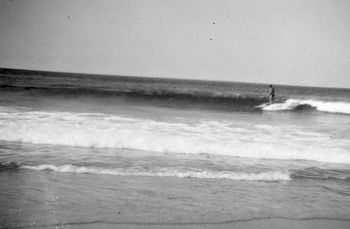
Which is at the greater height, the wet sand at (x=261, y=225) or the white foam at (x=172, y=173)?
the white foam at (x=172, y=173)

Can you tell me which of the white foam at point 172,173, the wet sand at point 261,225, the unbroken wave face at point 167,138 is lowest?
the wet sand at point 261,225

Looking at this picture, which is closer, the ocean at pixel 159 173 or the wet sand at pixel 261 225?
the wet sand at pixel 261 225

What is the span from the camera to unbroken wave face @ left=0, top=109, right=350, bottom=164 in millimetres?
7902

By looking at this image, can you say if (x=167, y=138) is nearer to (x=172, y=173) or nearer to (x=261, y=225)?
(x=172, y=173)

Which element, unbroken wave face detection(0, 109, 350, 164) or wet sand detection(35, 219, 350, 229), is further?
unbroken wave face detection(0, 109, 350, 164)

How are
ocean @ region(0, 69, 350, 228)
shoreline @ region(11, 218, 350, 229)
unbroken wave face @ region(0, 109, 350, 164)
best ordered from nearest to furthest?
shoreline @ region(11, 218, 350, 229), ocean @ region(0, 69, 350, 228), unbroken wave face @ region(0, 109, 350, 164)

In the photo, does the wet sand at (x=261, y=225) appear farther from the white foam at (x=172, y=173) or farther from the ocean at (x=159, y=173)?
the white foam at (x=172, y=173)

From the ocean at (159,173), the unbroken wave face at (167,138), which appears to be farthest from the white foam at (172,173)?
the unbroken wave face at (167,138)

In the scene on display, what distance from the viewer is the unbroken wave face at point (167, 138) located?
790 cm

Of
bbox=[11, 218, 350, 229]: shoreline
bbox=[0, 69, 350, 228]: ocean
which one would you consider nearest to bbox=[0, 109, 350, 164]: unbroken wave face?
bbox=[0, 69, 350, 228]: ocean

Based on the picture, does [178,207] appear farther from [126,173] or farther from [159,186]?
[126,173]

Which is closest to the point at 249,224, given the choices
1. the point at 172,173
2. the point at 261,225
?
the point at 261,225

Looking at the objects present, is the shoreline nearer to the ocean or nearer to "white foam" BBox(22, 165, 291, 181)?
the ocean

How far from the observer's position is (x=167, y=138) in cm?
842
